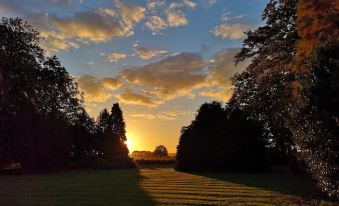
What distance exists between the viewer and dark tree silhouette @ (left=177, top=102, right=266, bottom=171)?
48062 millimetres

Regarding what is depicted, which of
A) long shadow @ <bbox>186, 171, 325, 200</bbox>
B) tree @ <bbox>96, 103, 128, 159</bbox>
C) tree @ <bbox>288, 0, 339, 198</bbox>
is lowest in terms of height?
long shadow @ <bbox>186, 171, 325, 200</bbox>

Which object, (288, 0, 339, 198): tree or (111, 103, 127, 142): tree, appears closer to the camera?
(288, 0, 339, 198): tree

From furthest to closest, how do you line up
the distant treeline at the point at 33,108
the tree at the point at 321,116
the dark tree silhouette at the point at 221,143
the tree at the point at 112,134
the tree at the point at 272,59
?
the tree at the point at 112,134 < the dark tree silhouette at the point at 221,143 < the tree at the point at 272,59 < the distant treeline at the point at 33,108 < the tree at the point at 321,116

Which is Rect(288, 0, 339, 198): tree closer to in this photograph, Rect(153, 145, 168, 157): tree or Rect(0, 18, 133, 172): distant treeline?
Rect(0, 18, 133, 172): distant treeline

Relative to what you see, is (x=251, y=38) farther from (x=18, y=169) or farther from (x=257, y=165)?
(x=18, y=169)

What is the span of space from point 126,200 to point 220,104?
3508 centimetres

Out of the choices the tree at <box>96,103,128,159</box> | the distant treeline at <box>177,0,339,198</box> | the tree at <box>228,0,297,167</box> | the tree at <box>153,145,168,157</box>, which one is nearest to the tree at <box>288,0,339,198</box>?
the distant treeline at <box>177,0,339,198</box>

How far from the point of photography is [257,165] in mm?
47656

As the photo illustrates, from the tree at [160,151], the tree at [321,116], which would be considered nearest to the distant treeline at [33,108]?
the tree at [321,116]

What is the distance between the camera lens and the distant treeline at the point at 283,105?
14.8m

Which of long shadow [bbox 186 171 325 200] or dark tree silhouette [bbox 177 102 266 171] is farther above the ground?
dark tree silhouette [bbox 177 102 266 171]

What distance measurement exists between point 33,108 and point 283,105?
2206cm

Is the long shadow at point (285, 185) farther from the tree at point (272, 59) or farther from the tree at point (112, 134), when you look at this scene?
the tree at point (112, 134)

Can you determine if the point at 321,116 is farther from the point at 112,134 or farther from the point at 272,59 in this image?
the point at 112,134
